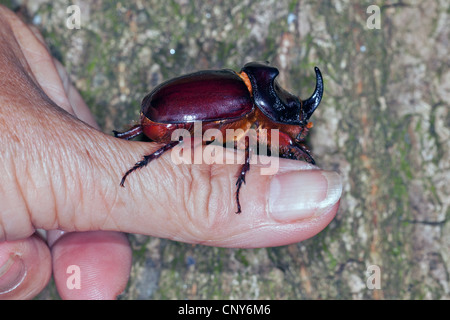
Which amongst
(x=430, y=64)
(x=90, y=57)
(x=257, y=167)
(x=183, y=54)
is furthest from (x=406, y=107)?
(x=90, y=57)

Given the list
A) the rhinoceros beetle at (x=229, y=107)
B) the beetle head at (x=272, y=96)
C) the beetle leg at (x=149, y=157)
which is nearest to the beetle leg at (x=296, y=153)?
the rhinoceros beetle at (x=229, y=107)

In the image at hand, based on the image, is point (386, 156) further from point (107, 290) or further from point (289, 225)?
point (107, 290)

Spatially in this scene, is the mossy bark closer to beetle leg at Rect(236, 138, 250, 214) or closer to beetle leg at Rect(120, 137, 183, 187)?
beetle leg at Rect(236, 138, 250, 214)

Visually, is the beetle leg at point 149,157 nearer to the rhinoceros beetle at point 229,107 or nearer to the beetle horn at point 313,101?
the rhinoceros beetle at point 229,107

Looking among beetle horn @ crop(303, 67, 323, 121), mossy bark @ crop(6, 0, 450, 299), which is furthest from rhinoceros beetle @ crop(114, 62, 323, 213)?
mossy bark @ crop(6, 0, 450, 299)

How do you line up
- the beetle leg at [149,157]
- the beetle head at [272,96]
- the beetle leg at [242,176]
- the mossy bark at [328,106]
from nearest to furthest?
1. the beetle leg at [149,157]
2. the beetle leg at [242,176]
3. the beetle head at [272,96]
4. the mossy bark at [328,106]
